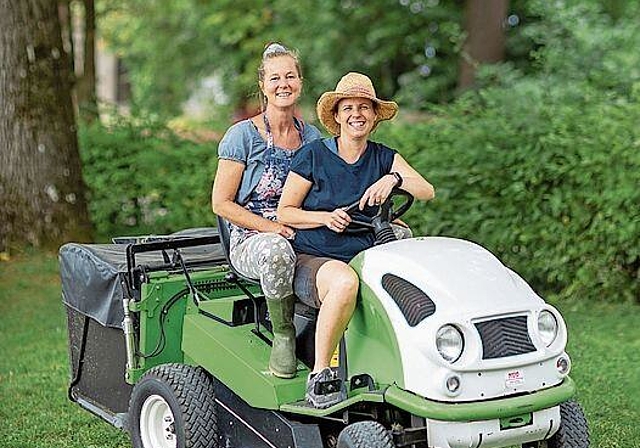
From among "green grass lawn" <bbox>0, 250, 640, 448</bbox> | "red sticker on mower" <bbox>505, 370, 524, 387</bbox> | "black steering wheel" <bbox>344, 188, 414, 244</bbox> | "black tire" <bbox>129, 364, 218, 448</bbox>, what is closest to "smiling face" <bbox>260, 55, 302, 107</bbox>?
"black steering wheel" <bbox>344, 188, 414, 244</bbox>

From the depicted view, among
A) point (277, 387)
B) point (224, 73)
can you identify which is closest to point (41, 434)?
point (277, 387)

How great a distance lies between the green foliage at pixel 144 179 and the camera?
11102 mm

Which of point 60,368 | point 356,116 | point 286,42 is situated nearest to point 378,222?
point 356,116

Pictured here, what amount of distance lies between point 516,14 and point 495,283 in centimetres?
1283

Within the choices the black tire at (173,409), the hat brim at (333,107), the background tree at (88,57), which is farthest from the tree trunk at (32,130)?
the hat brim at (333,107)

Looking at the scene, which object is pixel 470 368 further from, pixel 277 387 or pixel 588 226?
pixel 588 226

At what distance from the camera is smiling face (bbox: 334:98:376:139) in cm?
471

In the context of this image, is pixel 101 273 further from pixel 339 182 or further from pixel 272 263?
pixel 339 182

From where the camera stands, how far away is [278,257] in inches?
181

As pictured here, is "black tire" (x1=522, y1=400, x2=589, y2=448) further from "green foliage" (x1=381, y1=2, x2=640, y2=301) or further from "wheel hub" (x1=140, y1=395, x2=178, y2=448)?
"green foliage" (x1=381, y1=2, x2=640, y2=301)

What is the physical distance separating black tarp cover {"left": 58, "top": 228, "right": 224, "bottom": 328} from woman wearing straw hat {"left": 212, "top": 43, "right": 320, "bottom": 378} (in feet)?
2.08

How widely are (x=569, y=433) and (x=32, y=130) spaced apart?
716cm

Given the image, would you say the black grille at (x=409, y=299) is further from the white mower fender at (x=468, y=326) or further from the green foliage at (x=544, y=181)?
the green foliage at (x=544, y=181)

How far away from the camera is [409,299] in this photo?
4.25m
